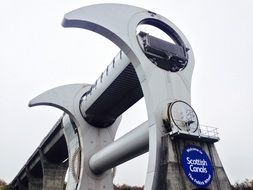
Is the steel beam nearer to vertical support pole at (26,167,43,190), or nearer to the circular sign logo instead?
the circular sign logo

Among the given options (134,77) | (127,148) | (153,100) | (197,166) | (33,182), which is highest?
(33,182)

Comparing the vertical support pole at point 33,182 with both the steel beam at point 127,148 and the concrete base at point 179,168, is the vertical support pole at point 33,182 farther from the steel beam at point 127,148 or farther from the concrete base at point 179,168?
the concrete base at point 179,168

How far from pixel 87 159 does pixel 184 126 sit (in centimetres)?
1473

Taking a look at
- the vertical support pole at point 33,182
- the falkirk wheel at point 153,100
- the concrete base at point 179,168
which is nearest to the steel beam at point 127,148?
the falkirk wheel at point 153,100

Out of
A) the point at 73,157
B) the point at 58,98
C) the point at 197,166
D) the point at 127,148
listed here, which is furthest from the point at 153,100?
the point at 58,98

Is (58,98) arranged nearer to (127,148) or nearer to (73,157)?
(73,157)

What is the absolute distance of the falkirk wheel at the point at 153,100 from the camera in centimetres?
1702

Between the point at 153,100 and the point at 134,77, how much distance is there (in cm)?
609

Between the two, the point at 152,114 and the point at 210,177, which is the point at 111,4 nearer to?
the point at 152,114

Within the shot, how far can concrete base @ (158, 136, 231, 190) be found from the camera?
16.1 metres

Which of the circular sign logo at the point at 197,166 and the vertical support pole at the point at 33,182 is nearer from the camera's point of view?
the circular sign logo at the point at 197,166

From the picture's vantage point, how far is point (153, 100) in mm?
18578

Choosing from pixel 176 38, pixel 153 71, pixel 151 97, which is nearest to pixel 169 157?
pixel 151 97

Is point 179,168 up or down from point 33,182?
down
